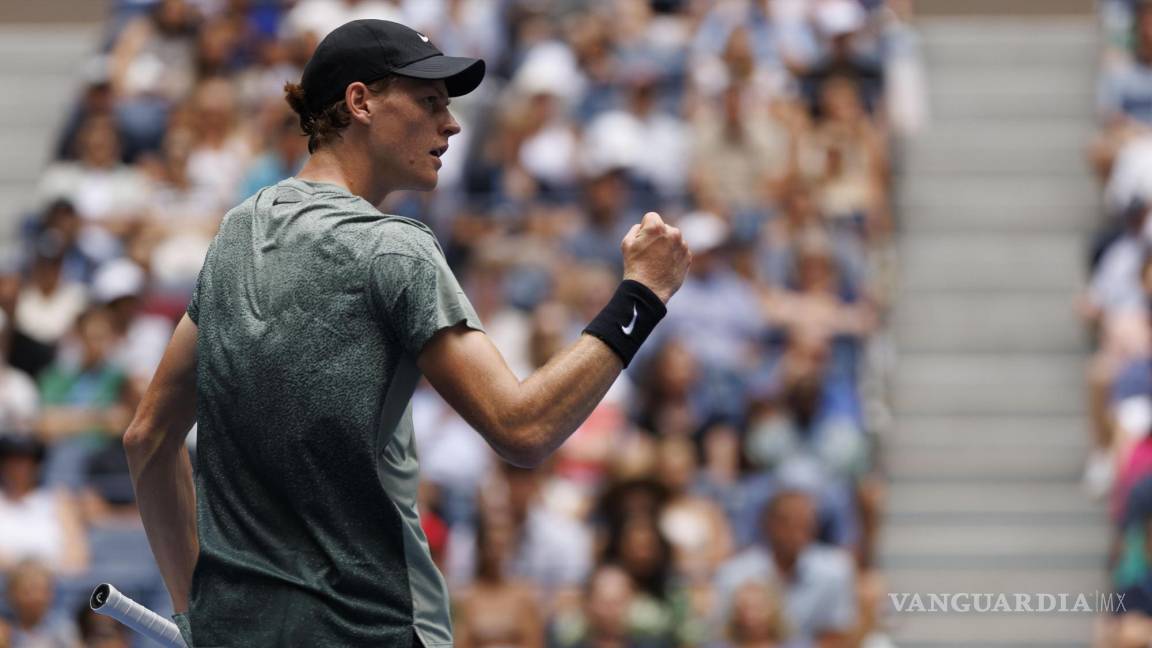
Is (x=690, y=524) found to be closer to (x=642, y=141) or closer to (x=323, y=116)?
(x=642, y=141)

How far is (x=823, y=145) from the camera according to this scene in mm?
11211

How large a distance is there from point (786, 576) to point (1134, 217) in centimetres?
352

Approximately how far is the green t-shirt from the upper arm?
158 millimetres

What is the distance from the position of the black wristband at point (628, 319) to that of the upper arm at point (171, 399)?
73 cm

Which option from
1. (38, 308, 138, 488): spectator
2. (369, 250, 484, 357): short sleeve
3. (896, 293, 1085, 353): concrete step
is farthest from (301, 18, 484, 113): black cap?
(896, 293, 1085, 353): concrete step

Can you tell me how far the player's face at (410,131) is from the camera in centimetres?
322

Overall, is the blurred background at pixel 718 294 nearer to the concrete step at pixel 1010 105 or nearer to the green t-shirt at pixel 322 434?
the concrete step at pixel 1010 105

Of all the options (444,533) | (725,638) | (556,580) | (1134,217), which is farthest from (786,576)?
(1134,217)

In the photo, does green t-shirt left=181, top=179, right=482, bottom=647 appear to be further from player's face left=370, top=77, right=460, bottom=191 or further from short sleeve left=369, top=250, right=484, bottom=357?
player's face left=370, top=77, right=460, bottom=191

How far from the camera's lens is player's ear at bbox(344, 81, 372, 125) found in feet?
10.5

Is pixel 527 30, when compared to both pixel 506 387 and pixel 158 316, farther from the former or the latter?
pixel 506 387

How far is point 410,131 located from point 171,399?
624mm

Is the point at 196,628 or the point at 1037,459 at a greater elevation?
the point at 196,628

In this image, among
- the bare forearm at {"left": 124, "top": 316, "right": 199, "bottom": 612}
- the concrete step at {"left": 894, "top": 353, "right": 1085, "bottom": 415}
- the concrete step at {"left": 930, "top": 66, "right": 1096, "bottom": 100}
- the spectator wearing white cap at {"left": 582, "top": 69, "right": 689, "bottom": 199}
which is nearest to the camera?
the bare forearm at {"left": 124, "top": 316, "right": 199, "bottom": 612}
